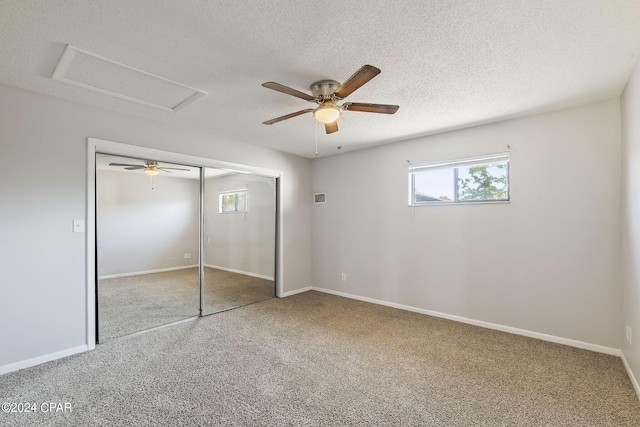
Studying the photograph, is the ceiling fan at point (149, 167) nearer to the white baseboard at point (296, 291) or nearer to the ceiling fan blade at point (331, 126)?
the ceiling fan blade at point (331, 126)

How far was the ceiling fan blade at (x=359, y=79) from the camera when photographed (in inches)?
67.0

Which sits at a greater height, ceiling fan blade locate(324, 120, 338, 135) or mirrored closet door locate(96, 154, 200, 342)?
ceiling fan blade locate(324, 120, 338, 135)

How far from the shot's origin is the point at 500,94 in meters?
2.56

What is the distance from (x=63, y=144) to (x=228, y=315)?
2574mm

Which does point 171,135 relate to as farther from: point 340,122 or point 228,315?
point 228,315

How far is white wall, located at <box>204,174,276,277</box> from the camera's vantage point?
405 centimetres

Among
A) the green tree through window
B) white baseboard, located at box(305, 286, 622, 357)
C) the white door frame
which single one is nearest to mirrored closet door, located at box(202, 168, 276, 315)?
the white door frame

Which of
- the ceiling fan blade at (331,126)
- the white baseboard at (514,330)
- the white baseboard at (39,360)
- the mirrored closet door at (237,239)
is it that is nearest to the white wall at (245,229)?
the mirrored closet door at (237,239)

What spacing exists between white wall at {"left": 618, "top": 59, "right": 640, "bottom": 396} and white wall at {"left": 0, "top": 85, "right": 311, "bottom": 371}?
14.9 feet

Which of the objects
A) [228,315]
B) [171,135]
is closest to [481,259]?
[228,315]

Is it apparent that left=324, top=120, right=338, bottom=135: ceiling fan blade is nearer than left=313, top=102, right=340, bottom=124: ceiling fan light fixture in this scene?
No

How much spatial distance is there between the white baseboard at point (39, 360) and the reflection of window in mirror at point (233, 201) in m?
2.17

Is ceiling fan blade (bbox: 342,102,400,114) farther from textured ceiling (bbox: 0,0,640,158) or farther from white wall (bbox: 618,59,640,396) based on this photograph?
white wall (bbox: 618,59,640,396)

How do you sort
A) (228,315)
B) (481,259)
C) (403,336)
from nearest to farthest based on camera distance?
(403,336) < (481,259) < (228,315)
